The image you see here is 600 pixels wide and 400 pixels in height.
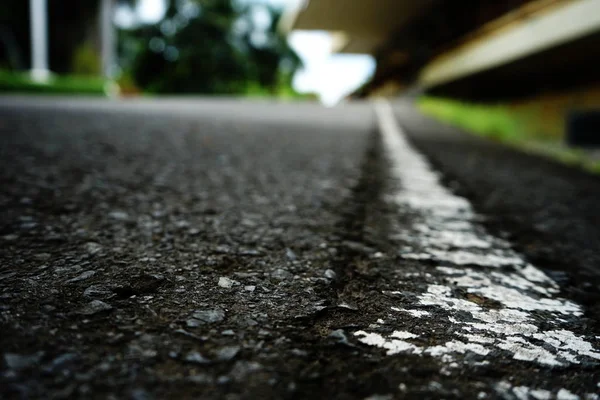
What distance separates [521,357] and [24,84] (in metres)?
13.0

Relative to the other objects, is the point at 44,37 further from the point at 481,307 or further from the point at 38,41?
the point at 481,307

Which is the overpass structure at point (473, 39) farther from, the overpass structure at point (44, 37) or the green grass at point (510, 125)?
the overpass structure at point (44, 37)

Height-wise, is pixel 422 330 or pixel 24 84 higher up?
pixel 24 84

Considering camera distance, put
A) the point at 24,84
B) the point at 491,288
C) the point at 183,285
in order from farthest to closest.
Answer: the point at 24,84
the point at 491,288
the point at 183,285

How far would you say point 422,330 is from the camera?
0.76 metres

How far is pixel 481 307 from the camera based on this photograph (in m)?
0.88

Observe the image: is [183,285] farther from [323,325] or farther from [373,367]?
[373,367]

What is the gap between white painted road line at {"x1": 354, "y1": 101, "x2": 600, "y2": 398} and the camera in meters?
0.71

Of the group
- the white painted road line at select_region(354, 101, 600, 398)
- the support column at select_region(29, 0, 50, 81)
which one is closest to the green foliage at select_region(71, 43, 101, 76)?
the support column at select_region(29, 0, 50, 81)

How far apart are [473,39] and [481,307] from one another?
7458 mm

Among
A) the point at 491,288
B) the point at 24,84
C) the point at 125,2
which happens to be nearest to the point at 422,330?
the point at 491,288

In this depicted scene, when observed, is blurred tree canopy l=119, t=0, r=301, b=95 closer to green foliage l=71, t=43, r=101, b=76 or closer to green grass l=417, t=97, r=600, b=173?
green foliage l=71, t=43, r=101, b=76

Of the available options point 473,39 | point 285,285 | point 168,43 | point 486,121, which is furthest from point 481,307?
point 168,43

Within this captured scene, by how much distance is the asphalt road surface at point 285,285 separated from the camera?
605 millimetres
